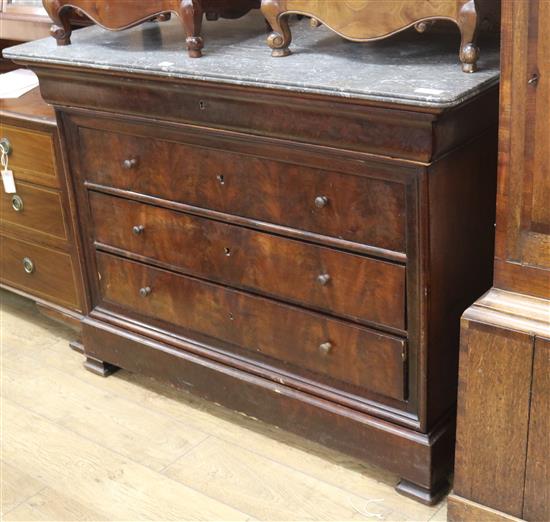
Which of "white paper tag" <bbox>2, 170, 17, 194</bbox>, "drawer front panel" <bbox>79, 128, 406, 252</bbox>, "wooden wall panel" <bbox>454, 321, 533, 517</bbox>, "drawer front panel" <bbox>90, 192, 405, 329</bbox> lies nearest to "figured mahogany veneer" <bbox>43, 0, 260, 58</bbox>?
"drawer front panel" <bbox>79, 128, 406, 252</bbox>

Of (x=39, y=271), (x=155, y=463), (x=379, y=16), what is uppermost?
(x=379, y=16)

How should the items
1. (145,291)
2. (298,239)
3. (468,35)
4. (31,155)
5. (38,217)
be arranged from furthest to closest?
(38,217), (31,155), (145,291), (298,239), (468,35)

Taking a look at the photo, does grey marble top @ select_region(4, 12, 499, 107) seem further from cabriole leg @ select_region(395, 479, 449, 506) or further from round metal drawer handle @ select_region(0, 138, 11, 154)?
cabriole leg @ select_region(395, 479, 449, 506)

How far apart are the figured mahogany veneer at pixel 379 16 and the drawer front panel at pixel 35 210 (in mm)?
989

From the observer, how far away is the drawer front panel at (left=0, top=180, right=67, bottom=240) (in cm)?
271

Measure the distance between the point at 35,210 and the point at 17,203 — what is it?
0.08 meters

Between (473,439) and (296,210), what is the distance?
63cm

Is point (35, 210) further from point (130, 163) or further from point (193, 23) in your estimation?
point (193, 23)

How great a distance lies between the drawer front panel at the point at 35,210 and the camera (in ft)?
8.91

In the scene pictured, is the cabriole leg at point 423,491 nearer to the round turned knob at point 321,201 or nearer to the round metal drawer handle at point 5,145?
the round turned knob at point 321,201

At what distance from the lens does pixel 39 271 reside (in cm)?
289

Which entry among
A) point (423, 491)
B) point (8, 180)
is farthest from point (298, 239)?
point (8, 180)

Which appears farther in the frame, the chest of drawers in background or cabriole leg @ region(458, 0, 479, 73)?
the chest of drawers in background

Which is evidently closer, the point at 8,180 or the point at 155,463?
the point at 155,463
